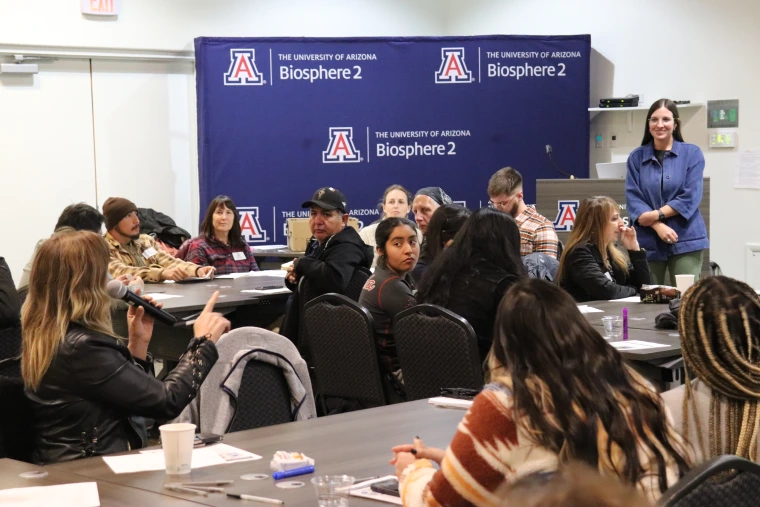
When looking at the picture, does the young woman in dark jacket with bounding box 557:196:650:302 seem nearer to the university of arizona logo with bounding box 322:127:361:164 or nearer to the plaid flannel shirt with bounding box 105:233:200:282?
the plaid flannel shirt with bounding box 105:233:200:282

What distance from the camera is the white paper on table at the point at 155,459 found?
2.55m

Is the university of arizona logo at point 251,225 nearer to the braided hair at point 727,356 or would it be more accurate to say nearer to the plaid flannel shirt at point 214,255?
the plaid flannel shirt at point 214,255

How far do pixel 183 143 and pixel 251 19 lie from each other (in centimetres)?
144

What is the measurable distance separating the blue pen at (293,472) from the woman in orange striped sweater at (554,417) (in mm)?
483

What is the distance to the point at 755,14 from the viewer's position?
336 inches

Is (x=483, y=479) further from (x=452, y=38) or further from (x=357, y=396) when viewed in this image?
(x=452, y=38)

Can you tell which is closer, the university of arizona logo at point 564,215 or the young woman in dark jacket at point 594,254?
the young woman in dark jacket at point 594,254

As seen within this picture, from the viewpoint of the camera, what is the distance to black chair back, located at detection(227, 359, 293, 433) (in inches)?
135

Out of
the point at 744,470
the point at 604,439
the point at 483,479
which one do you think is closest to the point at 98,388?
the point at 483,479

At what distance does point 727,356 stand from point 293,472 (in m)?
1.10

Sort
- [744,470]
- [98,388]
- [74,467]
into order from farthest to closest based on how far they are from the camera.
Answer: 1. [98,388]
2. [74,467]
3. [744,470]

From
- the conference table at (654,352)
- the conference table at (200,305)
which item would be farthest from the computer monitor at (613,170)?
the conference table at (654,352)

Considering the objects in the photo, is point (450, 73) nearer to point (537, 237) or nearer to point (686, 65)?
point (686, 65)

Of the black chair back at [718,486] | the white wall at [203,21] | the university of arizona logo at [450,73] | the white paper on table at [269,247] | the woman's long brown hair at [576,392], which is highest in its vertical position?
the white wall at [203,21]
